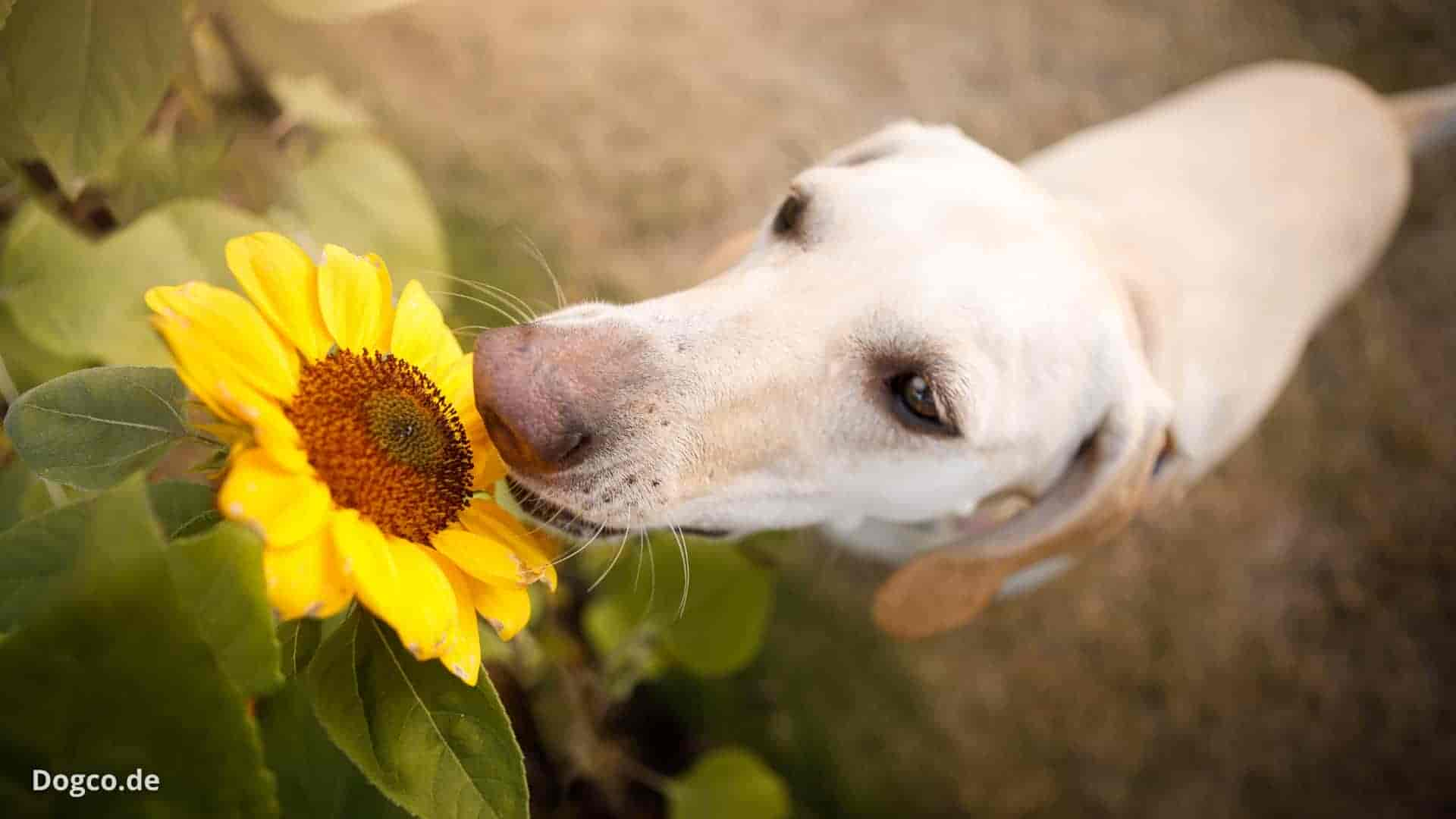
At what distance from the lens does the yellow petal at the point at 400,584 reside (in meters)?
0.48

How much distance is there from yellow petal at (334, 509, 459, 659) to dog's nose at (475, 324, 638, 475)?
0.72 ft

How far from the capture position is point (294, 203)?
1.12 m

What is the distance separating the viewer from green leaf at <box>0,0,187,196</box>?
0.59 m

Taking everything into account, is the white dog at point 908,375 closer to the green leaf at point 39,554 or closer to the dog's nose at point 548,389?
the dog's nose at point 548,389

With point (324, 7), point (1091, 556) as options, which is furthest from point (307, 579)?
point (1091, 556)

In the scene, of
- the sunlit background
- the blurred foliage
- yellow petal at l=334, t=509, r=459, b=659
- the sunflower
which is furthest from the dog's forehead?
the sunlit background

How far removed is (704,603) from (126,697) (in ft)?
3.54

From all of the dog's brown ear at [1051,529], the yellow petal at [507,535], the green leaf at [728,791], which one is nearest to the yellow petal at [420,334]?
the yellow petal at [507,535]

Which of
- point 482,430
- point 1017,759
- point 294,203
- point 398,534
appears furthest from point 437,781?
point 1017,759

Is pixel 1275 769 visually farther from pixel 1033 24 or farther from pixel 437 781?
pixel 437 781

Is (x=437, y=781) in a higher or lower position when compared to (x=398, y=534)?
lower

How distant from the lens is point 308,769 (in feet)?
1.86

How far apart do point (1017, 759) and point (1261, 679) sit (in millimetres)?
797

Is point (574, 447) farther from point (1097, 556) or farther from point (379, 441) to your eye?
point (1097, 556)
